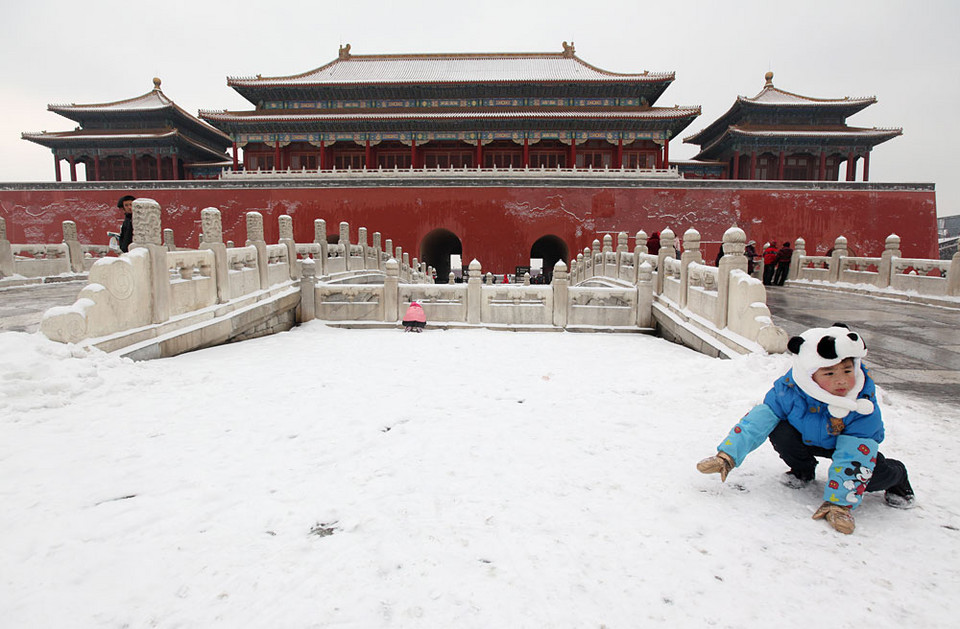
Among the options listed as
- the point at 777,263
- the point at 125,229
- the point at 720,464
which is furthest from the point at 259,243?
the point at 777,263

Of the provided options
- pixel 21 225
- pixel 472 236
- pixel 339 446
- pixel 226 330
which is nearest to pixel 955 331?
pixel 339 446

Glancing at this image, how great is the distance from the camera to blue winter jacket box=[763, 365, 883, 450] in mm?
2238

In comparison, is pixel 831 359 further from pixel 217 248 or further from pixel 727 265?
pixel 217 248

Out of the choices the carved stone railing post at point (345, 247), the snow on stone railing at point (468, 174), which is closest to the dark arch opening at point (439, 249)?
the snow on stone railing at point (468, 174)

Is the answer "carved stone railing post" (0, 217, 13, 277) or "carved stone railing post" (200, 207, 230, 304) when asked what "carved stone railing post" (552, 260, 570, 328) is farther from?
"carved stone railing post" (0, 217, 13, 277)

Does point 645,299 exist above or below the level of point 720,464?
above

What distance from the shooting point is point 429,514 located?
96.5 inches

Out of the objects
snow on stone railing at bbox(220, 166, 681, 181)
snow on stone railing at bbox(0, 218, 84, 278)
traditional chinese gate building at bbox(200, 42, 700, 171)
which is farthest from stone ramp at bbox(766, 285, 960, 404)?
snow on stone railing at bbox(0, 218, 84, 278)

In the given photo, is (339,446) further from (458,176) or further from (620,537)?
(458,176)

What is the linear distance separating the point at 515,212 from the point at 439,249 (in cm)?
558

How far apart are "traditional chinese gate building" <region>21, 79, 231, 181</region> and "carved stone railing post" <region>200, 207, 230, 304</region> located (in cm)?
2026

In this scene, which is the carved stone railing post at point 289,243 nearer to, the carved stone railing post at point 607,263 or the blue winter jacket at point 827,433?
the carved stone railing post at point 607,263

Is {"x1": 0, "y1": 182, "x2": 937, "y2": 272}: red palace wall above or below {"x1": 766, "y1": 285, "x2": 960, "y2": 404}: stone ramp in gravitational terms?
above

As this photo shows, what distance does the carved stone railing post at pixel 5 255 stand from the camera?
10531 mm
